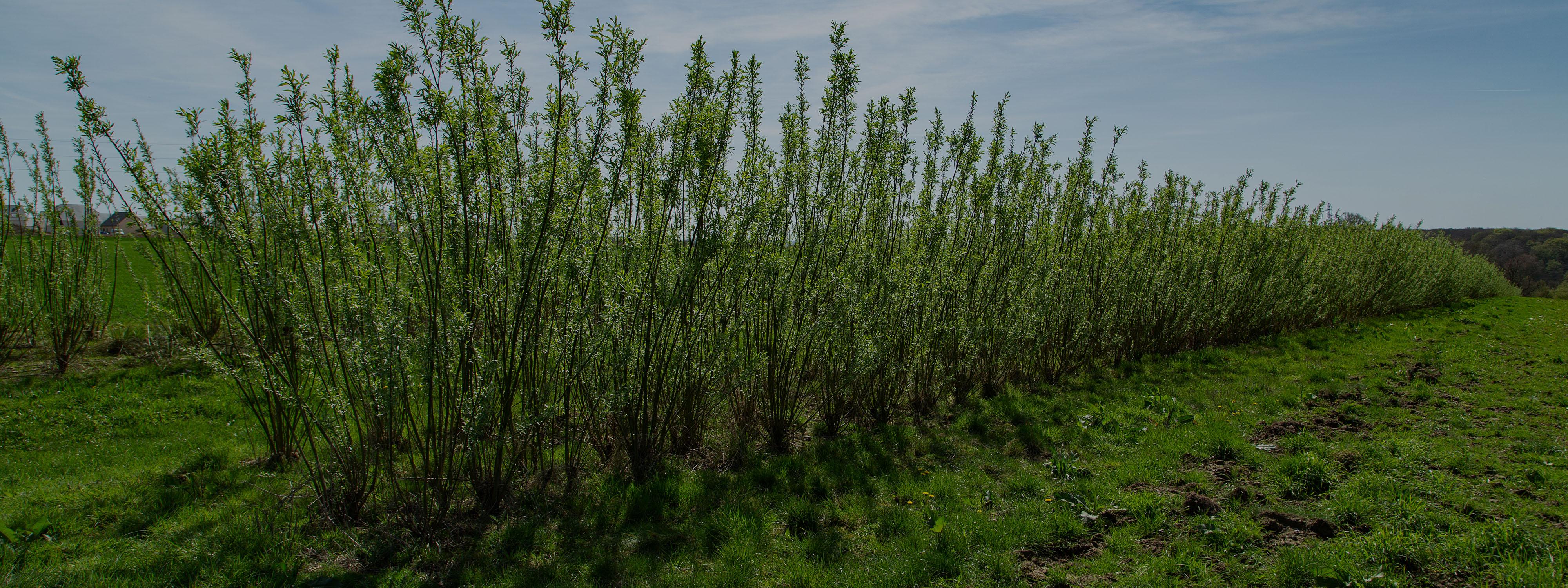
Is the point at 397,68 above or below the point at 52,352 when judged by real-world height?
above

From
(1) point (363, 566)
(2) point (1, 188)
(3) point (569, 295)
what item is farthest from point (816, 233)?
(2) point (1, 188)

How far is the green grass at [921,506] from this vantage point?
3090 millimetres

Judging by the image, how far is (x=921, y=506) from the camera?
13.1 feet

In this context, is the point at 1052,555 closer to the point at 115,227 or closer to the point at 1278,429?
the point at 1278,429

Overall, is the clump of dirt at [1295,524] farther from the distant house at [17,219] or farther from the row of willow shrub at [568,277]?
the distant house at [17,219]

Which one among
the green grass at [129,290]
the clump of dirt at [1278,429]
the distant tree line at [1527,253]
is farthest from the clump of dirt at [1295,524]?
the distant tree line at [1527,253]

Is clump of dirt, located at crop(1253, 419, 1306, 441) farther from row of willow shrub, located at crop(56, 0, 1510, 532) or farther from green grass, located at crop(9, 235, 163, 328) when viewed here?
green grass, located at crop(9, 235, 163, 328)

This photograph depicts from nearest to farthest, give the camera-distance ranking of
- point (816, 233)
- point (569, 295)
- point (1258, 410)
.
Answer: point (569, 295) → point (816, 233) → point (1258, 410)

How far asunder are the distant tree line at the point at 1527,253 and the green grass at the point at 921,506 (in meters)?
24.8

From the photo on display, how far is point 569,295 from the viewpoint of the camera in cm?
377

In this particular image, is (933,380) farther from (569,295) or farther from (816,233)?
(569,295)

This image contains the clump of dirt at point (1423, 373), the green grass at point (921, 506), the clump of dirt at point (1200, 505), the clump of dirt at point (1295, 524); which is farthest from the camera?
the clump of dirt at point (1423, 373)

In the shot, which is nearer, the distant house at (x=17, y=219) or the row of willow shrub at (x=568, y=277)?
the row of willow shrub at (x=568, y=277)

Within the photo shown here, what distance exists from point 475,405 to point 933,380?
14.1 ft
